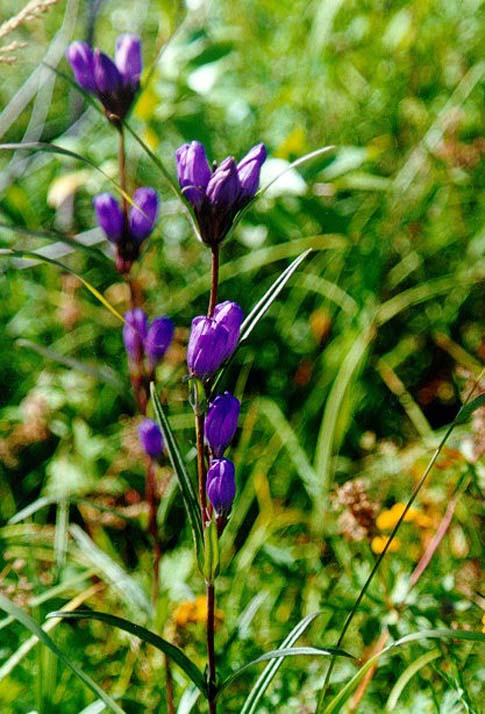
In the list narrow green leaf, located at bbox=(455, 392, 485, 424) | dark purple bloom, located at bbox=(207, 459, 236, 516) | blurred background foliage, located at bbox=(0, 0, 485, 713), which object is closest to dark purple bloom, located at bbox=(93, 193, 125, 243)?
blurred background foliage, located at bbox=(0, 0, 485, 713)

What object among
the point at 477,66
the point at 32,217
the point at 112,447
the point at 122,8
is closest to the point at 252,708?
the point at 112,447

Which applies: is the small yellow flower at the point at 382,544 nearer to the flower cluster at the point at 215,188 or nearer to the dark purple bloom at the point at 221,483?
the dark purple bloom at the point at 221,483

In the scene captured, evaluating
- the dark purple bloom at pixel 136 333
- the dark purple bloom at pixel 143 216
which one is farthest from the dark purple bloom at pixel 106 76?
the dark purple bloom at pixel 136 333

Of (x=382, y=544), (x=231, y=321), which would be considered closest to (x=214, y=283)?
(x=231, y=321)

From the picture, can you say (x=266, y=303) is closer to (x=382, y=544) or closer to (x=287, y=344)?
(x=382, y=544)

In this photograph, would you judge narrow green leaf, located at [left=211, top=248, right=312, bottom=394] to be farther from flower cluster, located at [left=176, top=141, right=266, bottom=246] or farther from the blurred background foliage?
the blurred background foliage

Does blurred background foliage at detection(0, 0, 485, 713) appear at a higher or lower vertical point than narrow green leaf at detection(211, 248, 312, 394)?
lower
